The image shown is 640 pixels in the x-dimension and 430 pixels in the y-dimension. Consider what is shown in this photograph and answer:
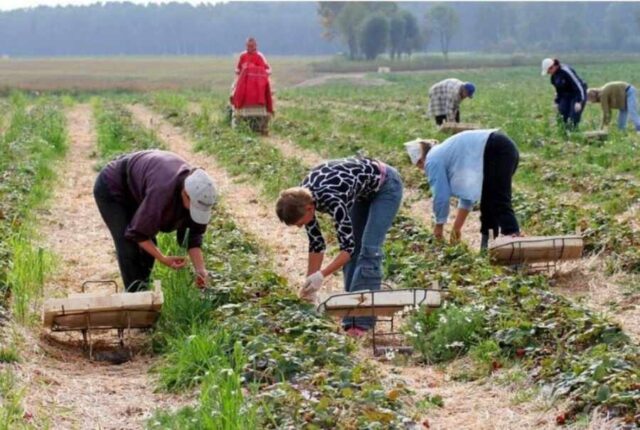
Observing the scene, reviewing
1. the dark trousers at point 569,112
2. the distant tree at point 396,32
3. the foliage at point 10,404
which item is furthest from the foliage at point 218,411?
the distant tree at point 396,32

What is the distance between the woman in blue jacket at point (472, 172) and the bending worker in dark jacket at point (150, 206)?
2.40 meters

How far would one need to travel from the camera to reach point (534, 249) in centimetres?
800

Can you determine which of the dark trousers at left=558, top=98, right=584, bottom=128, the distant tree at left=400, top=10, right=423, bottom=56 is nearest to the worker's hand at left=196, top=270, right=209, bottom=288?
the dark trousers at left=558, top=98, right=584, bottom=128

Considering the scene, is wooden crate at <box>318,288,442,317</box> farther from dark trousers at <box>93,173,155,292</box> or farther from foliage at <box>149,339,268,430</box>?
foliage at <box>149,339,268,430</box>

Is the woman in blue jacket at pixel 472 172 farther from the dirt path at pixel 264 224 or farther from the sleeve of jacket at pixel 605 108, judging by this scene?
the sleeve of jacket at pixel 605 108

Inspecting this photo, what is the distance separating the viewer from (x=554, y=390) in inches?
207

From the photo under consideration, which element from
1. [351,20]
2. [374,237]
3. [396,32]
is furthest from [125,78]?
[374,237]

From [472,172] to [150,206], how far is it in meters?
3.01

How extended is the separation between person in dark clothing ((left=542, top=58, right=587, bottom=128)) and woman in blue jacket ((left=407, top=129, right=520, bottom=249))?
7545mm

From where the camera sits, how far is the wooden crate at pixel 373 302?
645 cm

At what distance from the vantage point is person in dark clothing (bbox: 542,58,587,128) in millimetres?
15930

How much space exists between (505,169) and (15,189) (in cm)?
560

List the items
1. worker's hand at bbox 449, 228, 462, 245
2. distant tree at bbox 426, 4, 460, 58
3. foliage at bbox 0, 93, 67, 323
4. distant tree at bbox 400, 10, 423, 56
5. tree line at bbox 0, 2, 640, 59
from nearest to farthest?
1. foliage at bbox 0, 93, 67, 323
2. worker's hand at bbox 449, 228, 462, 245
3. distant tree at bbox 400, 10, 423, 56
4. distant tree at bbox 426, 4, 460, 58
5. tree line at bbox 0, 2, 640, 59

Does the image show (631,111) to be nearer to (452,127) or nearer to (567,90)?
(567,90)
